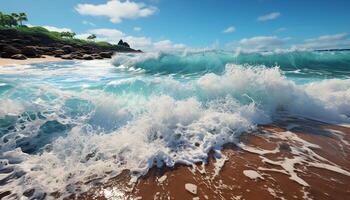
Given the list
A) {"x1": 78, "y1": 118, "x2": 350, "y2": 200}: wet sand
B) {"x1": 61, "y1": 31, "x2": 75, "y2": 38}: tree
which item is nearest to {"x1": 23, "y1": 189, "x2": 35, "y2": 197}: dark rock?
{"x1": 78, "y1": 118, "x2": 350, "y2": 200}: wet sand

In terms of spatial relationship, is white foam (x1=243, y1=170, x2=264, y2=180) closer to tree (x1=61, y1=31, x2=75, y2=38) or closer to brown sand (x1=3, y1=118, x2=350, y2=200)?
brown sand (x1=3, y1=118, x2=350, y2=200)

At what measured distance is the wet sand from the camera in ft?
10.4

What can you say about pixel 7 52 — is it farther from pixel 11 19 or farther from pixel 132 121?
pixel 11 19

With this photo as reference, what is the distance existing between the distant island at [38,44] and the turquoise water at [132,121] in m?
19.4

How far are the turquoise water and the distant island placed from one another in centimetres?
1943

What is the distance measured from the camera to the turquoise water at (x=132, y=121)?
12.7 ft

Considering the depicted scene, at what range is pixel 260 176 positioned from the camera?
3580 millimetres

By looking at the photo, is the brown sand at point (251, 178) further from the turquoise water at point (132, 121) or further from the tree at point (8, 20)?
the tree at point (8, 20)

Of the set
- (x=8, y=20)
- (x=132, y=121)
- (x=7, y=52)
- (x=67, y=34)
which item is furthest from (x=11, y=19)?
(x=132, y=121)

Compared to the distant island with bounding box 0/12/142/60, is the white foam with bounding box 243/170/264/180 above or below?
below

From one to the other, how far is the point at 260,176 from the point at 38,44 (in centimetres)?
5040

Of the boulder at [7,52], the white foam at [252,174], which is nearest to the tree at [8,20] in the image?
the boulder at [7,52]

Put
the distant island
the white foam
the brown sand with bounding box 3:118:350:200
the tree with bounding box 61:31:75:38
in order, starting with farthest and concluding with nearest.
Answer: the tree with bounding box 61:31:75:38 < the distant island < the white foam < the brown sand with bounding box 3:118:350:200

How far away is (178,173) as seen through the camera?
3721mm
